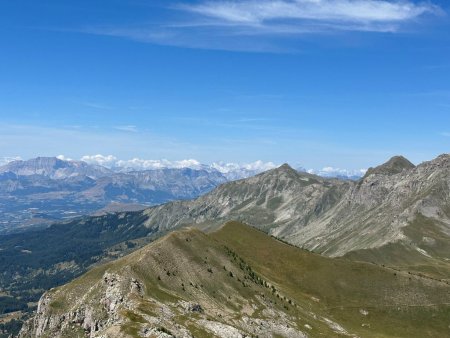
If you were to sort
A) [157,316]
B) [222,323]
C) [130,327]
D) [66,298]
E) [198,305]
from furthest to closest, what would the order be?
1. [66,298]
2. [198,305]
3. [222,323]
4. [157,316]
5. [130,327]

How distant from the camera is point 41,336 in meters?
174

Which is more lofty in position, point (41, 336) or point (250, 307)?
point (250, 307)

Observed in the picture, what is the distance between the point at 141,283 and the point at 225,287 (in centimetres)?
4077

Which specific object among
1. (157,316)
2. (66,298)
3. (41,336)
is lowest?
(41,336)

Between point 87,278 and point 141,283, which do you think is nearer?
point 141,283

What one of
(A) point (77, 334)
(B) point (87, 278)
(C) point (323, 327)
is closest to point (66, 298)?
(B) point (87, 278)

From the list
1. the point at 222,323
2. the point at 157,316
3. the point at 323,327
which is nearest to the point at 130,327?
the point at 157,316

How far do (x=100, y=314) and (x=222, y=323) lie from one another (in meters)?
40.9

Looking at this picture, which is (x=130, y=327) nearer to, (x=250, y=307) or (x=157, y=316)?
(x=157, y=316)

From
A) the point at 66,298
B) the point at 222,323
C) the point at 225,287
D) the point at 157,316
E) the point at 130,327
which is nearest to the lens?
the point at 130,327

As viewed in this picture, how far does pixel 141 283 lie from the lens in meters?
170

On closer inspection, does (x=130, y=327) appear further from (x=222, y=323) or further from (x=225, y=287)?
(x=225, y=287)

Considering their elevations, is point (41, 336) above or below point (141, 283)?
below

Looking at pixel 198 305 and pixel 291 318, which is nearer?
pixel 198 305
